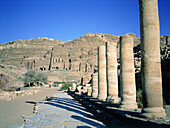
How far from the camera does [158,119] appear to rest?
4676 millimetres

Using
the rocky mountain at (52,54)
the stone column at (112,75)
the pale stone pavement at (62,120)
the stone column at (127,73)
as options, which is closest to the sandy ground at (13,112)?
the pale stone pavement at (62,120)

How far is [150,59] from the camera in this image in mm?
5238

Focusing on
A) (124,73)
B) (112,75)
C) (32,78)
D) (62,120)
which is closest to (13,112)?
(62,120)

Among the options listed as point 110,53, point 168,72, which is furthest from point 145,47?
point 168,72

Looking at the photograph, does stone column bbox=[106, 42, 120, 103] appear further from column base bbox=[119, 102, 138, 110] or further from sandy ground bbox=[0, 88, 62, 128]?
sandy ground bbox=[0, 88, 62, 128]

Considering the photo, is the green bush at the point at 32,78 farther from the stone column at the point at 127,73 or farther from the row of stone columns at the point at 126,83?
the stone column at the point at 127,73

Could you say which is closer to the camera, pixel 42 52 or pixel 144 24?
pixel 144 24

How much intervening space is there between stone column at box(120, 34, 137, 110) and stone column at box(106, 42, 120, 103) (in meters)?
1.59

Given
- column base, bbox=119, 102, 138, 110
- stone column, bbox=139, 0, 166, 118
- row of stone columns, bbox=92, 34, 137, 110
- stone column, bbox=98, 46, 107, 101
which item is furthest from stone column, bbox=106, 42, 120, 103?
stone column, bbox=139, 0, 166, 118

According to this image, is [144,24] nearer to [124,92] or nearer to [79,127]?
[124,92]

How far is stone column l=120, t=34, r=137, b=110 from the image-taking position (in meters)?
7.11

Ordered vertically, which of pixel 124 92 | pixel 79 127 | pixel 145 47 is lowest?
pixel 79 127

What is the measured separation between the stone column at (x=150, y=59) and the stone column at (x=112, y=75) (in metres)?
3.69

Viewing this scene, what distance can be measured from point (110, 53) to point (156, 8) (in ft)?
14.7
